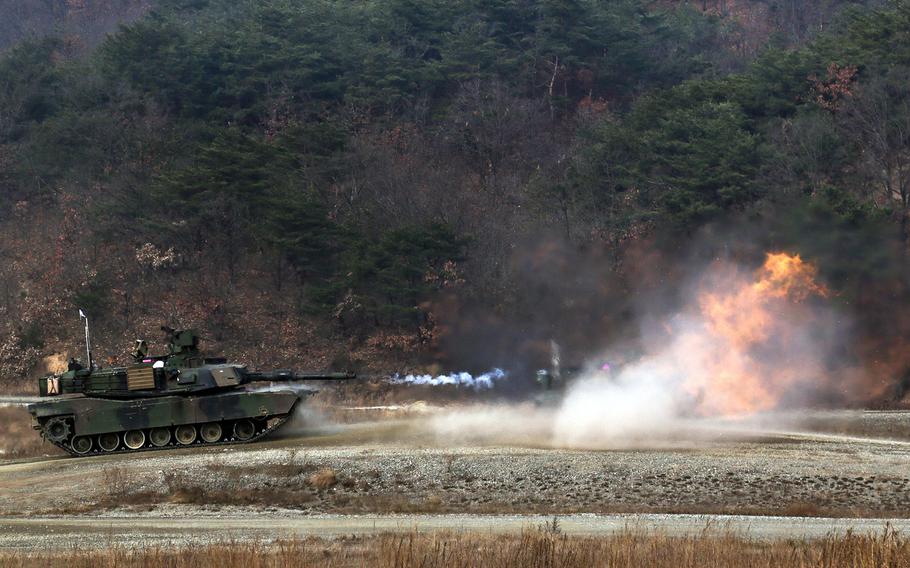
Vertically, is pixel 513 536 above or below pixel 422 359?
below

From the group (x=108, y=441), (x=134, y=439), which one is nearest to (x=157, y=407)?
(x=134, y=439)

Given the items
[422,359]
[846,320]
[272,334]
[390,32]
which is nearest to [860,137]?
[846,320]

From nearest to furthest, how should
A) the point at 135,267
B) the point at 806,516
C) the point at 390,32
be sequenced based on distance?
the point at 806,516, the point at 135,267, the point at 390,32

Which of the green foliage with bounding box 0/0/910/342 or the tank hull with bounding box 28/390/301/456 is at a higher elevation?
the green foliage with bounding box 0/0/910/342

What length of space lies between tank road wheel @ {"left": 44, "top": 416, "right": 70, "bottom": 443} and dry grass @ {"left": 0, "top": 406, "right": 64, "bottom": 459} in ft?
6.00

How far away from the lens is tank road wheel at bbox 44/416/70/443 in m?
38.2

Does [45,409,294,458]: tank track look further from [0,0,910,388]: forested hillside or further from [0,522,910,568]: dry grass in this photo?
[0,522,910,568]: dry grass

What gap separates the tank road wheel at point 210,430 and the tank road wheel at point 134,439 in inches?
79.1

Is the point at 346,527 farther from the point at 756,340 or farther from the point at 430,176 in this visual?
the point at 430,176

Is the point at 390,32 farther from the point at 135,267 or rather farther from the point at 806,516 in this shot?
the point at 806,516

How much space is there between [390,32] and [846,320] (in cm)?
5116

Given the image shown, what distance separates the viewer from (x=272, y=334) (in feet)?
207

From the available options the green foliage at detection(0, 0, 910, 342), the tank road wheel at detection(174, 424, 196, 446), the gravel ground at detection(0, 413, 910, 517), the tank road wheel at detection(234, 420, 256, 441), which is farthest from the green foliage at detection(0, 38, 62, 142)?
the gravel ground at detection(0, 413, 910, 517)

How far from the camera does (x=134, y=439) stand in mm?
38688
